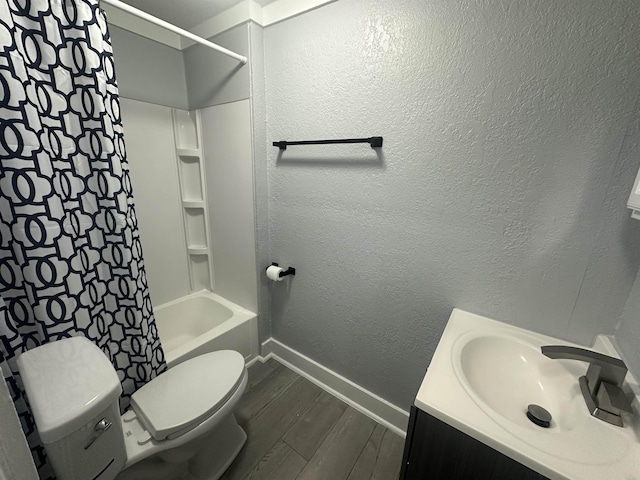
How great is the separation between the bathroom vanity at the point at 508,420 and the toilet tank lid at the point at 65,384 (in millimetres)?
913

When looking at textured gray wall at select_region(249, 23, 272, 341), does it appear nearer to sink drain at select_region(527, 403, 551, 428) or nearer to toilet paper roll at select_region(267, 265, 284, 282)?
toilet paper roll at select_region(267, 265, 284, 282)

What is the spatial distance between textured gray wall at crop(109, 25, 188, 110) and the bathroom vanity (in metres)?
2.17

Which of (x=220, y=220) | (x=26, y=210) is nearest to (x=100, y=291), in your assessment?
(x=26, y=210)

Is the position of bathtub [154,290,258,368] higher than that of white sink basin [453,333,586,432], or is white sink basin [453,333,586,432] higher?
white sink basin [453,333,586,432]

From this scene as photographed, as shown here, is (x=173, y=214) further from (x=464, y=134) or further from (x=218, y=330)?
(x=464, y=134)

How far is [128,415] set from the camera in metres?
1.12

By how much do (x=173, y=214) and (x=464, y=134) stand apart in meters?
1.95

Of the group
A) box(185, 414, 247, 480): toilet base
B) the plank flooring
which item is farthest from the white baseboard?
box(185, 414, 247, 480): toilet base

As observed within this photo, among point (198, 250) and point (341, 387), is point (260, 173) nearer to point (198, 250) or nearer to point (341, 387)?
point (198, 250)

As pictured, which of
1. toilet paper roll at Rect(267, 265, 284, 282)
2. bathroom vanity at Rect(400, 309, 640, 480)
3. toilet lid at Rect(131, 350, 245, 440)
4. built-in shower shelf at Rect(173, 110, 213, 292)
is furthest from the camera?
built-in shower shelf at Rect(173, 110, 213, 292)

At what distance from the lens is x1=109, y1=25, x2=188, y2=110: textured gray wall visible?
1.59 meters

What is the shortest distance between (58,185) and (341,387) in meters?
1.70

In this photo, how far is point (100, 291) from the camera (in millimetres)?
1111

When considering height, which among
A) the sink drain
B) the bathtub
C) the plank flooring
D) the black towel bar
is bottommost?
the plank flooring
